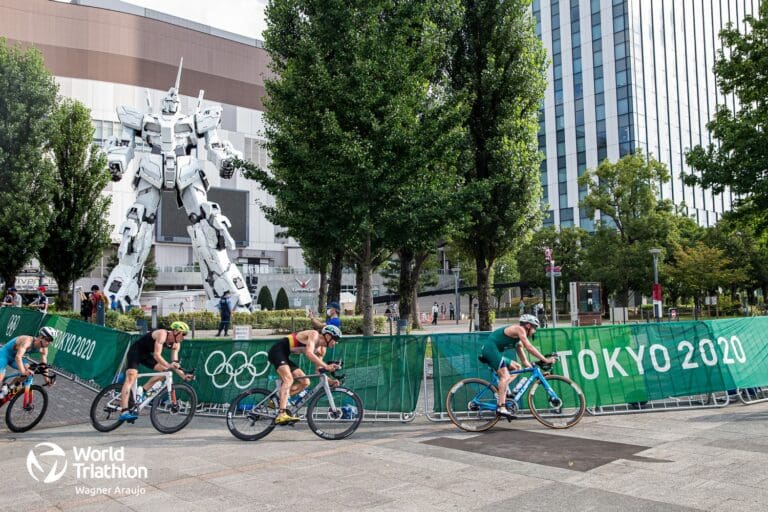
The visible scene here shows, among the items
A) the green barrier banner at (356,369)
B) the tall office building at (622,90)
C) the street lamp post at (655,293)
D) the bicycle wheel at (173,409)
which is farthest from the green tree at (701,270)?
the bicycle wheel at (173,409)

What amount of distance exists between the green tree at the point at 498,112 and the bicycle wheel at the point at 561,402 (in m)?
10.2

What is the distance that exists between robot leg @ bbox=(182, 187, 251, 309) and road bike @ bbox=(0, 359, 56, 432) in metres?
15.1

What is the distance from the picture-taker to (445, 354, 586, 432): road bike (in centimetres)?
898

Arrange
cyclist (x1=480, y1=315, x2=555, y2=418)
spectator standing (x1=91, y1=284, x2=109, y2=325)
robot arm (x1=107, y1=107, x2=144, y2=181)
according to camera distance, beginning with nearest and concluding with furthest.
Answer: cyclist (x1=480, y1=315, x2=555, y2=418) < robot arm (x1=107, y1=107, x2=144, y2=181) < spectator standing (x1=91, y1=284, x2=109, y2=325)

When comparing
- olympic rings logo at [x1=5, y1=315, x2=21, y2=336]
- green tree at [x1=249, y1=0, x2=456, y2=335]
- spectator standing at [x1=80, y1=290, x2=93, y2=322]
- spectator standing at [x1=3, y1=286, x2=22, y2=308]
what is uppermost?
green tree at [x1=249, y1=0, x2=456, y2=335]

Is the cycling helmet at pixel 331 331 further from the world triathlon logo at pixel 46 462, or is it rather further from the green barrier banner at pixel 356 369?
the world triathlon logo at pixel 46 462

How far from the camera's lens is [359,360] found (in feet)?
33.1

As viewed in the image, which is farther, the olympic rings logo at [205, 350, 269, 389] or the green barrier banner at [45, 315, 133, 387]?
the green barrier banner at [45, 315, 133, 387]

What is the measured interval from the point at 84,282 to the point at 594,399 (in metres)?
63.5

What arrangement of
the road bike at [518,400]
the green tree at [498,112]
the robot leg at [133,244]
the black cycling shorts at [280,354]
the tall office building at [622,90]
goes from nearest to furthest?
the black cycling shorts at [280,354] → the road bike at [518,400] → the green tree at [498,112] → the robot leg at [133,244] → the tall office building at [622,90]

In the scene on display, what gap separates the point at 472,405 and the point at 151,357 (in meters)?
4.87

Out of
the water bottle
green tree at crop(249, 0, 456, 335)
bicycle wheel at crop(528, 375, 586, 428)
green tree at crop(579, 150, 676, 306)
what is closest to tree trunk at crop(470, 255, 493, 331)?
green tree at crop(249, 0, 456, 335)

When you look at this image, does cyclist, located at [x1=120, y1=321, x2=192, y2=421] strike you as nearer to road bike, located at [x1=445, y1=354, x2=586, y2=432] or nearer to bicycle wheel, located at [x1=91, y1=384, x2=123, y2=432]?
bicycle wheel, located at [x1=91, y1=384, x2=123, y2=432]

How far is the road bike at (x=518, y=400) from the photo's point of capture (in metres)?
8.98
